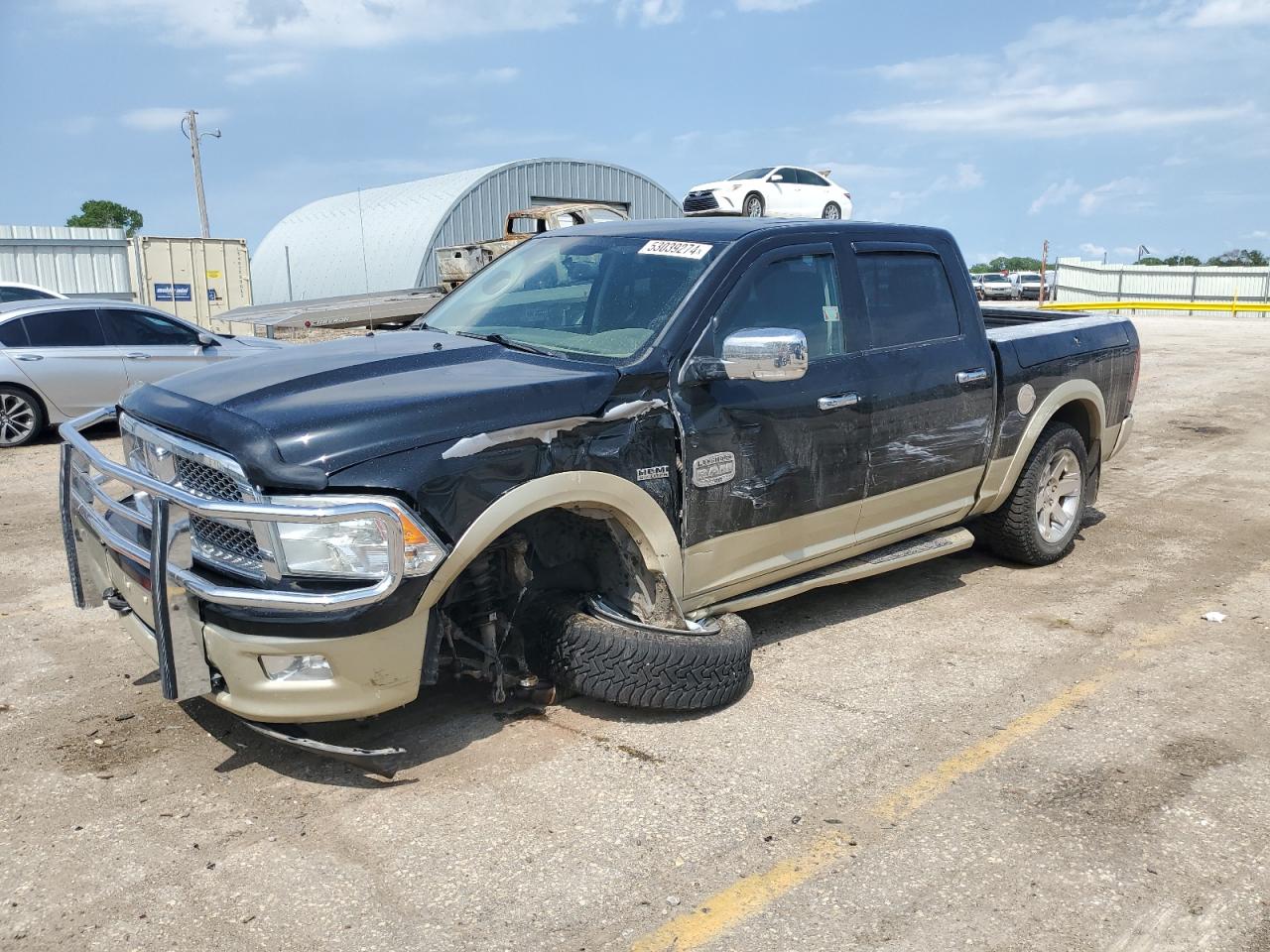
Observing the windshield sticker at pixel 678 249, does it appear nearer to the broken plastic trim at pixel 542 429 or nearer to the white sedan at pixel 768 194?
the broken plastic trim at pixel 542 429

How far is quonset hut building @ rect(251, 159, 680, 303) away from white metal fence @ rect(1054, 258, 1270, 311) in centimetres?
2067

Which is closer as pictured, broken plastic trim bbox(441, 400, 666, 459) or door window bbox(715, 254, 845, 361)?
broken plastic trim bbox(441, 400, 666, 459)

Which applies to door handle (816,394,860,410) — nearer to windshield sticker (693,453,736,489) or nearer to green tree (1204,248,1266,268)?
windshield sticker (693,453,736,489)

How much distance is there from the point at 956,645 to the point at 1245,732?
50.5 inches

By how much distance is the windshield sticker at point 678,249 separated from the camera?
15.0 ft

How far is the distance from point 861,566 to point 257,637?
2844 millimetres

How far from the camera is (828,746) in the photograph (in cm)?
404

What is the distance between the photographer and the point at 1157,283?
152ft

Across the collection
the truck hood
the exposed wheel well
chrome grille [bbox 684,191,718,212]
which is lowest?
the exposed wheel well

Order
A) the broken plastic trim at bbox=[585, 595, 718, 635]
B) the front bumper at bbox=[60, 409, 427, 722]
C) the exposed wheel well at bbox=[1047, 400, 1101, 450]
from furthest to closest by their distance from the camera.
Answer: the exposed wheel well at bbox=[1047, 400, 1101, 450], the broken plastic trim at bbox=[585, 595, 718, 635], the front bumper at bbox=[60, 409, 427, 722]

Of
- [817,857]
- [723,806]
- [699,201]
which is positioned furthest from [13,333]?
[699,201]

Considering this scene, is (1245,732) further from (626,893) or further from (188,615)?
(188,615)

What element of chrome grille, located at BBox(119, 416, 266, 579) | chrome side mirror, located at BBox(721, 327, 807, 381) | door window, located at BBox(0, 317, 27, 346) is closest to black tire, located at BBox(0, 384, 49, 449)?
door window, located at BBox(0, 317, 27, 346)

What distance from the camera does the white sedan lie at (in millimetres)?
22719
